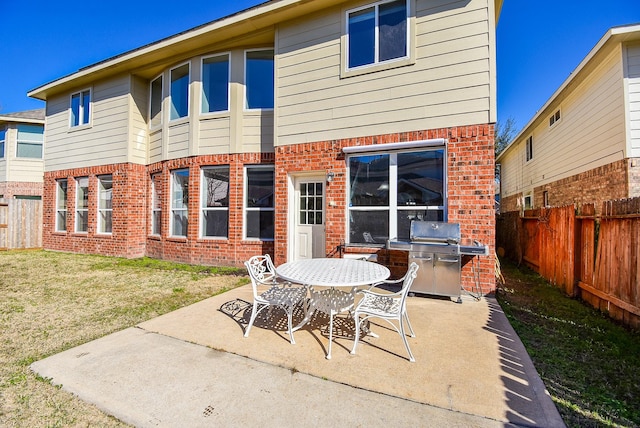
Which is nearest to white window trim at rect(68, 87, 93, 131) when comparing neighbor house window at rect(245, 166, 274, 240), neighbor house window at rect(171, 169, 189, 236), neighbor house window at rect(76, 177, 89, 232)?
neighbor house window at rect(76, 177, 89, 232)

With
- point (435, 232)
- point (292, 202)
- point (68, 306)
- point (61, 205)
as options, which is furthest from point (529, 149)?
point (61, 205)

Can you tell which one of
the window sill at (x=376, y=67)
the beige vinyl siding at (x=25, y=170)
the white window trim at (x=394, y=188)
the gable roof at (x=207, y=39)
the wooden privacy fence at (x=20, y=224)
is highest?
the gable roof at (x=207, y=39)

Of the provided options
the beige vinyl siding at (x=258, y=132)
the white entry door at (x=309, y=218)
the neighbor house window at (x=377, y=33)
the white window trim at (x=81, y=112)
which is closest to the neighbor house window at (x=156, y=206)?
the white window trim at (x=81, y=112)

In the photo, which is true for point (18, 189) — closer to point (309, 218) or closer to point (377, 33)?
point (309, 218)

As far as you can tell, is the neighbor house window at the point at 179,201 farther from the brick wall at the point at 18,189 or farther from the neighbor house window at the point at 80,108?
the brick wall at the point at 18,189

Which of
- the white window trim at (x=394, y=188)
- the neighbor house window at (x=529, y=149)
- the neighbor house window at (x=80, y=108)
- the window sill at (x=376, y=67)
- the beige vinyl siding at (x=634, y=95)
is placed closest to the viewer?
the white window trim at (x=394, y=188)

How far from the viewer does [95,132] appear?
32.4 feet

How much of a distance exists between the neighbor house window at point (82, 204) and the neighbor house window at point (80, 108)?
2098 millimetres

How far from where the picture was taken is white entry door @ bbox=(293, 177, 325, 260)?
691 cm

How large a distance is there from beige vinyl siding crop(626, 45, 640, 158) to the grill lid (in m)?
5.21

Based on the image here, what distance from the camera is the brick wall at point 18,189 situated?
1419 cm

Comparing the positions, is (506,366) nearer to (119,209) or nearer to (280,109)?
(280,109)

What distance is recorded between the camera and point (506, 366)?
2.86m

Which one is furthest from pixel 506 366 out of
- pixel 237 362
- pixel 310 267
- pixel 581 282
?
pixel 581 282
